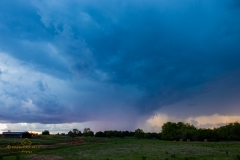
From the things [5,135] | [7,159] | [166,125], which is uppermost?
[166,125]

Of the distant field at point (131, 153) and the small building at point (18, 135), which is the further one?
the small building at point (18, 135)

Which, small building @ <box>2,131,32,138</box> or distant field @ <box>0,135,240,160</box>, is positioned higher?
small building @ <box>2,131,32,138</box>

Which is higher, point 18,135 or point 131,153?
point 18,135

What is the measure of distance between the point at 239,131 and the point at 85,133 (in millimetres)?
121031

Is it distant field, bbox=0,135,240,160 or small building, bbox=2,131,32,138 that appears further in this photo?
small building, bbox=2,131,32,138

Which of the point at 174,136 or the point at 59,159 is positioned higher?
the point at 174,136

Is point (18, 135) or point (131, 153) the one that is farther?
point (18, 135)

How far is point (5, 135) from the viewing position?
461ft

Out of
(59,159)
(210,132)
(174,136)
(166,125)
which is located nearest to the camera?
(59,159)

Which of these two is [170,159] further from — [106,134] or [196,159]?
[106,134]

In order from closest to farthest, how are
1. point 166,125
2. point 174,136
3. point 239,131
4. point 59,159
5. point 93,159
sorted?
point 93,159 < point 59,159 < point 239,131 < point 174,136 < point 166,125

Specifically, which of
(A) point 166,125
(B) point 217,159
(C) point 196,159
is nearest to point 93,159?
(C) point 196,159

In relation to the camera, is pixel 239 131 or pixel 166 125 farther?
pixel 166 125

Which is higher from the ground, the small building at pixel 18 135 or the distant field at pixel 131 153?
the small building at pixel 18 135
